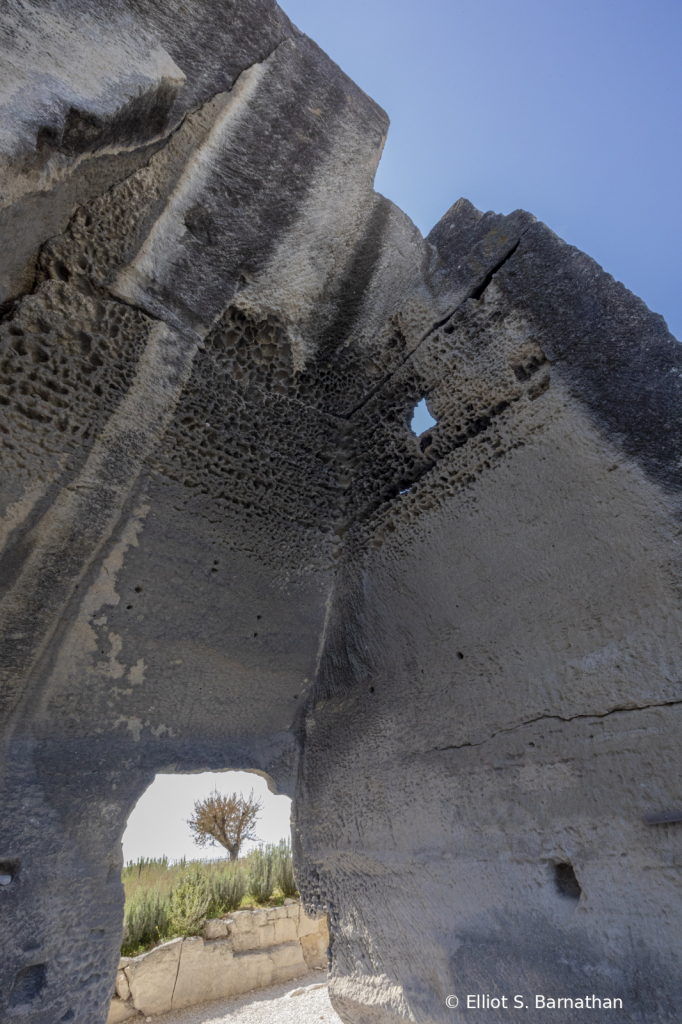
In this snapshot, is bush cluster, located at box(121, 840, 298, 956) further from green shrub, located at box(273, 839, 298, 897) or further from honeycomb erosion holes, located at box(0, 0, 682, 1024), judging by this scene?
honeycomb erosion holes, located at box(0, 0, 682, 1024)

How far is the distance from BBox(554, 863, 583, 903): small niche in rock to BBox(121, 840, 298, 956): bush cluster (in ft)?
16.0

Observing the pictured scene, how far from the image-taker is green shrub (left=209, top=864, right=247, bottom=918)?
6155 mm

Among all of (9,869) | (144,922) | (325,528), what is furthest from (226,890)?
(325,528)

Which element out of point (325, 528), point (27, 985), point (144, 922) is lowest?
point (144, 922)

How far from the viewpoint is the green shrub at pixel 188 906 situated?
550 cm

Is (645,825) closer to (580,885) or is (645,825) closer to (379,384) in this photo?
(580,885)

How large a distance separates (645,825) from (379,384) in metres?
1.68

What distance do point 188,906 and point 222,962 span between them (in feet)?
1.94

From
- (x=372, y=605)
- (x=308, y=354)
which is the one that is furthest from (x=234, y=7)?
(x=372, y=605)

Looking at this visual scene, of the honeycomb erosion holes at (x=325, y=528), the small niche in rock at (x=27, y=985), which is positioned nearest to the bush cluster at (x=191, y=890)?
the small niche in rock at (x=27, y=985)

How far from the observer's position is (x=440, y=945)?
1.77 metres

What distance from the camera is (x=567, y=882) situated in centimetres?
155

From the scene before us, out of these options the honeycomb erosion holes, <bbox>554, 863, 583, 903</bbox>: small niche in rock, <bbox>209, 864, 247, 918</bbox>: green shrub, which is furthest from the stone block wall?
<bbox>554, 863, 583, 903</bbox>: small niche in rock

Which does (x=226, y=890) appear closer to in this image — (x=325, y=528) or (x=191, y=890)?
(x=191, y=890)
